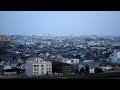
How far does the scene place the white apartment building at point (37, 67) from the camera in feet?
11.0

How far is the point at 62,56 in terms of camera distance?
340cm

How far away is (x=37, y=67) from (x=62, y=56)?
34 cm

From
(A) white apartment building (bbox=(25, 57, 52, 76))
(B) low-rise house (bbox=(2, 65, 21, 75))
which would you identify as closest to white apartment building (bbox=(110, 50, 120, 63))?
(A) white apartment building (bbox=(25, 57, 52, 76))

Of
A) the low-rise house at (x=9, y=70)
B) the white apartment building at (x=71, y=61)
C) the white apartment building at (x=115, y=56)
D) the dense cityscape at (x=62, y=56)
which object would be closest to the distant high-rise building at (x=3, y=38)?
the dense cityscape at (x=62, y=56)

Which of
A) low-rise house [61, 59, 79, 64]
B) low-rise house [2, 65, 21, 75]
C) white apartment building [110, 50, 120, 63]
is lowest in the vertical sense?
low-rise house [2, 65, 21, 75]

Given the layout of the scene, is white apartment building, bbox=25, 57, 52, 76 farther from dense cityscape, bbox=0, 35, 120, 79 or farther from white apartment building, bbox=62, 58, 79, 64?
white apartment building, bbox=62, 58, 79, 64

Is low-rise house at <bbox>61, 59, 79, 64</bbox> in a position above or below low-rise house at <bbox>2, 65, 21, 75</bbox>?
above

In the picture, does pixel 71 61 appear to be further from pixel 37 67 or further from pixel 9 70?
pixel 9 70

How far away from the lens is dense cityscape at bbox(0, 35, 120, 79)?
3383mm

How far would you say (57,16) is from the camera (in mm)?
3447

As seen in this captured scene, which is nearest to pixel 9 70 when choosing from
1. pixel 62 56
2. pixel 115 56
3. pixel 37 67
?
pixel 37 67

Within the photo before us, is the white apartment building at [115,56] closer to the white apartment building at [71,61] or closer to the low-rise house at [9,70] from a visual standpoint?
the white apartment building at [71,61]

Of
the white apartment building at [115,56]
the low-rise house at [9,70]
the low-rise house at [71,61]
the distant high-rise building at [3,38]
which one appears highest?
the distant high-rise building at [3,38]
